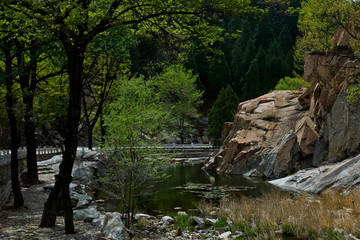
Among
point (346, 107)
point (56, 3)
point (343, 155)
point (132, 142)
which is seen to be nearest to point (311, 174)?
point (343, 155)

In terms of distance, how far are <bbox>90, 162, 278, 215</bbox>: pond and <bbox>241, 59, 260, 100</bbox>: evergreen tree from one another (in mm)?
38897

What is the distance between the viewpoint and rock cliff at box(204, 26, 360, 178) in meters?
24.1

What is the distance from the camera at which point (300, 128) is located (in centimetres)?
2933

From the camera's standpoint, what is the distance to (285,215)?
40.0 ft

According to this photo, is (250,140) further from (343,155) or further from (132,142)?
(132,142)

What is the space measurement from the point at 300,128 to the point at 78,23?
2540cm

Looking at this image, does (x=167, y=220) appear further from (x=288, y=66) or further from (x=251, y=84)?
(x=288, y=66)

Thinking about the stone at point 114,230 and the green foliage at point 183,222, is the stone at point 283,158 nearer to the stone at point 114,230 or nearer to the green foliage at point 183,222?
the green foliage at point 183,222

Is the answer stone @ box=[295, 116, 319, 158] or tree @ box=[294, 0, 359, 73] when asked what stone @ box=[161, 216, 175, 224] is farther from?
stone @ box=[295, 116, 319, 158]

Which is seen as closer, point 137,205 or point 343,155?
point 137,205

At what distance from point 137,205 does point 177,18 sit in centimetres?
1136

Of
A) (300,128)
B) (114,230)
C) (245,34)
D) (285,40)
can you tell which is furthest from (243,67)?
(114,230)

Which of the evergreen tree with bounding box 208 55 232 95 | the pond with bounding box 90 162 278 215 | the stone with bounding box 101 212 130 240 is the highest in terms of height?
the evergreen tree with bounding box 208 55 232 95

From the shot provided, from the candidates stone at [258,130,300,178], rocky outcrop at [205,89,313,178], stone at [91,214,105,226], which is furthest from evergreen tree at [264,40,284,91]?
stone at [91,214,105,226]
